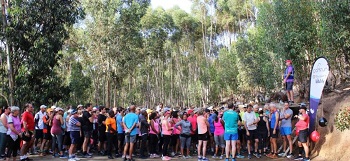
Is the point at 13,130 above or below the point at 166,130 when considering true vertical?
above

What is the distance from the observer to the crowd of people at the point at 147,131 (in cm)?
906

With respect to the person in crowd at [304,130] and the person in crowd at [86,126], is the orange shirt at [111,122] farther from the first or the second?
the person in crowd at [304,130]

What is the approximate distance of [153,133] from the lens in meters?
10.2

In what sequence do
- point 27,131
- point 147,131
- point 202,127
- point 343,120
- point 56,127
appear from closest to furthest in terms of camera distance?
point 343,120 → point 27,131 → point 202,127 → point 56,127 → point 147,131

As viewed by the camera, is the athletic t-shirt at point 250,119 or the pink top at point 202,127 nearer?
the pink top at point 202,127

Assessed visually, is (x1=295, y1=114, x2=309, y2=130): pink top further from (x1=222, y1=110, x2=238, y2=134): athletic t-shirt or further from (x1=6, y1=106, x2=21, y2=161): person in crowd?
(x1=6, y1=106, x2=21, y2=161): person in crowd

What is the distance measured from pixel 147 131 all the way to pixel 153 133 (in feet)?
1.69

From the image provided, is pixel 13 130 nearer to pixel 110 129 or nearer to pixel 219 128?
pixel 110 129

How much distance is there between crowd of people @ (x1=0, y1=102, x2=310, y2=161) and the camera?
29.7ft

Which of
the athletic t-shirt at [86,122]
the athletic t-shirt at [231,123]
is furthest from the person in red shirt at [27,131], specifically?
the athletic t-shirt at [231,123]

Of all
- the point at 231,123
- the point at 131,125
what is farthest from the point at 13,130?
the point at 231,123

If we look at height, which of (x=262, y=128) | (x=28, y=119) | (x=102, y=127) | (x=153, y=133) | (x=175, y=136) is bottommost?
(x=175, y=136)

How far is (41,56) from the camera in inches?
511

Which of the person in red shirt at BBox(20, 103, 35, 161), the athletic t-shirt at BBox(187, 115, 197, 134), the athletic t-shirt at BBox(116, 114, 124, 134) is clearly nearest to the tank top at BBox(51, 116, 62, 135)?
the person in red shirt at BBox(20, 103, 35, 161)
